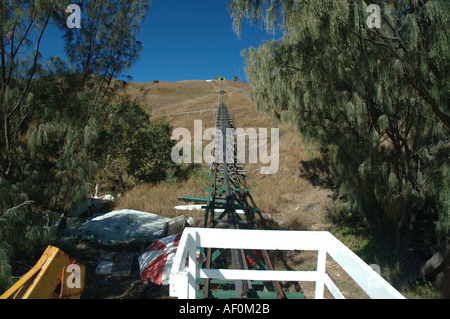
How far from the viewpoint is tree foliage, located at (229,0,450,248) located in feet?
13.9

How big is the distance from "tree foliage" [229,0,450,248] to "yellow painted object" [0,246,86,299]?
14.7 ft

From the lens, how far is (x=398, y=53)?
173 inches

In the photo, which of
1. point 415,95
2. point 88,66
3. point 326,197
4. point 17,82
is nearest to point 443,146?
point 415,95

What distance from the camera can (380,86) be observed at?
4512 mm

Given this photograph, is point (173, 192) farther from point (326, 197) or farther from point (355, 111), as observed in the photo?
point (355, 111)

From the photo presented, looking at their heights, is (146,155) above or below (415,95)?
below

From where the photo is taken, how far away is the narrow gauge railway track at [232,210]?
151 inches

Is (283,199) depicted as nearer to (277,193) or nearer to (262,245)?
(277,193)

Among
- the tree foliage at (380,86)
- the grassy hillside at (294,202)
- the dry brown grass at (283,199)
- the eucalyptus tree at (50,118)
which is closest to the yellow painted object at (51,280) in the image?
the eucalyptus tree at (50,118)

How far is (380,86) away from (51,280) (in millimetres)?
4912

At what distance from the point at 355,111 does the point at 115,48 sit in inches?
173

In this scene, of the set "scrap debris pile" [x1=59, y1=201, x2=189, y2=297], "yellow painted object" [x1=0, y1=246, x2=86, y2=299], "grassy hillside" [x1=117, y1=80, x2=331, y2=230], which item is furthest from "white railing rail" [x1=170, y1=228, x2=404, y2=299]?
"grassy hillside" [x1=117, y1=80, x2=331, y2=230]
